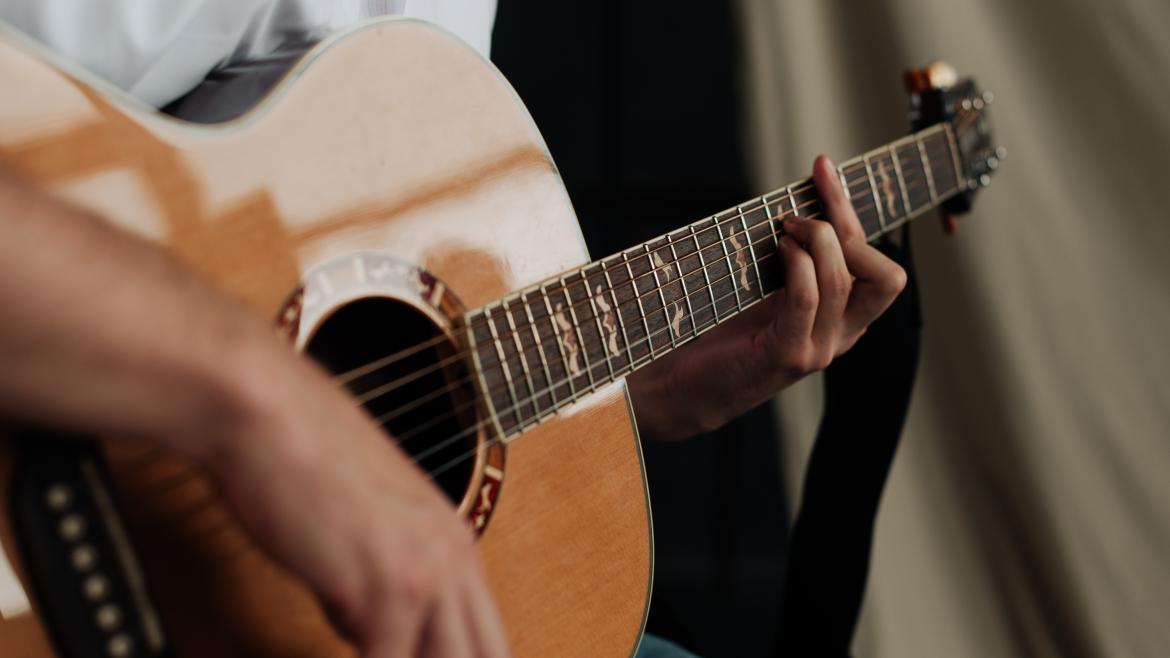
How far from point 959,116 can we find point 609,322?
2.14ft

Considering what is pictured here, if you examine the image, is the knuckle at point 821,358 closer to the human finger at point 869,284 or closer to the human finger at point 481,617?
the human finger at point 869,284

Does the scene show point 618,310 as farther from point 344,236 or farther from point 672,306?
point 344,236

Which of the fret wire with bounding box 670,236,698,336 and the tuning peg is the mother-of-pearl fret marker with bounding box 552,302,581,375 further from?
the tuning peg

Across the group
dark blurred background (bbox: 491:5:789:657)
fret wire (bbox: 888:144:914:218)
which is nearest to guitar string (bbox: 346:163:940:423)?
fret wire (bbox: 888:144:914:218)

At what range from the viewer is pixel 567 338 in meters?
0.63

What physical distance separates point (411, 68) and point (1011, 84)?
118 centimetres

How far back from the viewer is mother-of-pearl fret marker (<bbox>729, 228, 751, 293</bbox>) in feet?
2.56

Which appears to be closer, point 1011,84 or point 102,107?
point 102,107

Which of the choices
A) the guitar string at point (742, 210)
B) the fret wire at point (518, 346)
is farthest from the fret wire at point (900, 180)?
the fret wire at point (518, 346)

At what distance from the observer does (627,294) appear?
69cm

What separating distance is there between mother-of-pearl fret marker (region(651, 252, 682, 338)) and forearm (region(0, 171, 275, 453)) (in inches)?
14.8

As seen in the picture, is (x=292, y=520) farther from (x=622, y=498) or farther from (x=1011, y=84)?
(x=1011, y=84)

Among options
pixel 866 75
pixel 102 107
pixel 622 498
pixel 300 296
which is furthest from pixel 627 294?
pixel 866 75

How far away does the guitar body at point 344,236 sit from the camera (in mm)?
451
